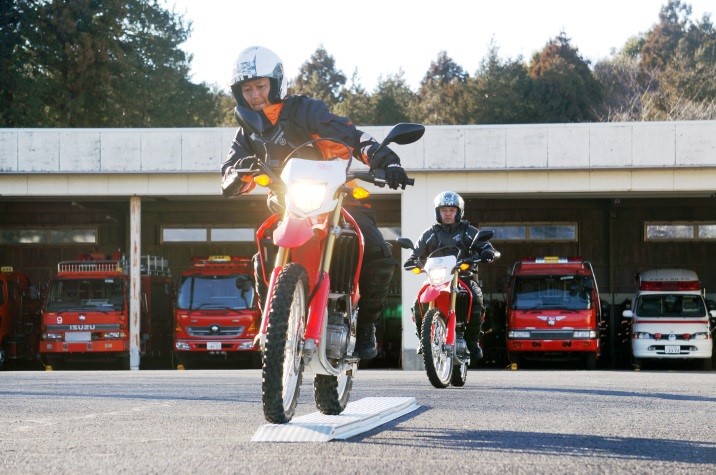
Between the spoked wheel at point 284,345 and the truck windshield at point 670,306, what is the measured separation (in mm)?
22902

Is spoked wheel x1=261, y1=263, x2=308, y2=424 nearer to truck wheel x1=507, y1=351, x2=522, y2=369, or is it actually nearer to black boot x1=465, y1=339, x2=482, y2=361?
black boot x1=465, y1=339, x2=482, y2=361

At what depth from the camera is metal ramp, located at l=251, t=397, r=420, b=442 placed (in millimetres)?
6070

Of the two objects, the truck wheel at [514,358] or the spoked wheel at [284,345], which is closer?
the spoked wheel at [284,345]

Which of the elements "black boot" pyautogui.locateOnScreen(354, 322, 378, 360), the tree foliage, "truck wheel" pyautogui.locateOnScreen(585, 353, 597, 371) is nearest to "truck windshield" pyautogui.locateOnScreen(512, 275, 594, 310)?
"truck wheel" pyautogui.locateOnScreen(585, 353, 597, 371)

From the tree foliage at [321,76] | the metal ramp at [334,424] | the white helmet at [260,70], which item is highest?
the tree foliage at [321,76]

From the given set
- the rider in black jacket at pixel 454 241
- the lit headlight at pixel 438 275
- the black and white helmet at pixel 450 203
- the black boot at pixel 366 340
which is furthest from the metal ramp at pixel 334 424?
the black and white helmet at pixel 450 203

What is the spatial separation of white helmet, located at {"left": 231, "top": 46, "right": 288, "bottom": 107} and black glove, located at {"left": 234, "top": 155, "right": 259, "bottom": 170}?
433 mm

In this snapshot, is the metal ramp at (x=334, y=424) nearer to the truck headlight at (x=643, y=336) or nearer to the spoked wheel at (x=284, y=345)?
the spoked wheel at (x=284, y=345)

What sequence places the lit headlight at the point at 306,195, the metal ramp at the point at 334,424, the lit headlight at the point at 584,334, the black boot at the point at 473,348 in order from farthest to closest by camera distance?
the lit headlight at the point at 584,334
the black boot at the point at 473,348
the lit headlight at the point at 306,195
the metal ramp at the point at 334,424

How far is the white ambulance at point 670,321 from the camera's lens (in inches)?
1101

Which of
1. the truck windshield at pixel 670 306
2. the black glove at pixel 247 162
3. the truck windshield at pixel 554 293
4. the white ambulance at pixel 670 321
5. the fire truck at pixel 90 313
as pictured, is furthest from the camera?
the truck windshield at pixel 670 306

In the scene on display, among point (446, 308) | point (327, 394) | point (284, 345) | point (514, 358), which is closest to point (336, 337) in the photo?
point (327, 394)

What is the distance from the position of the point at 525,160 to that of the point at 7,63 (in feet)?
87.7

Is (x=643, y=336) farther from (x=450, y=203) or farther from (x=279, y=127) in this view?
(x=279, y=127)
